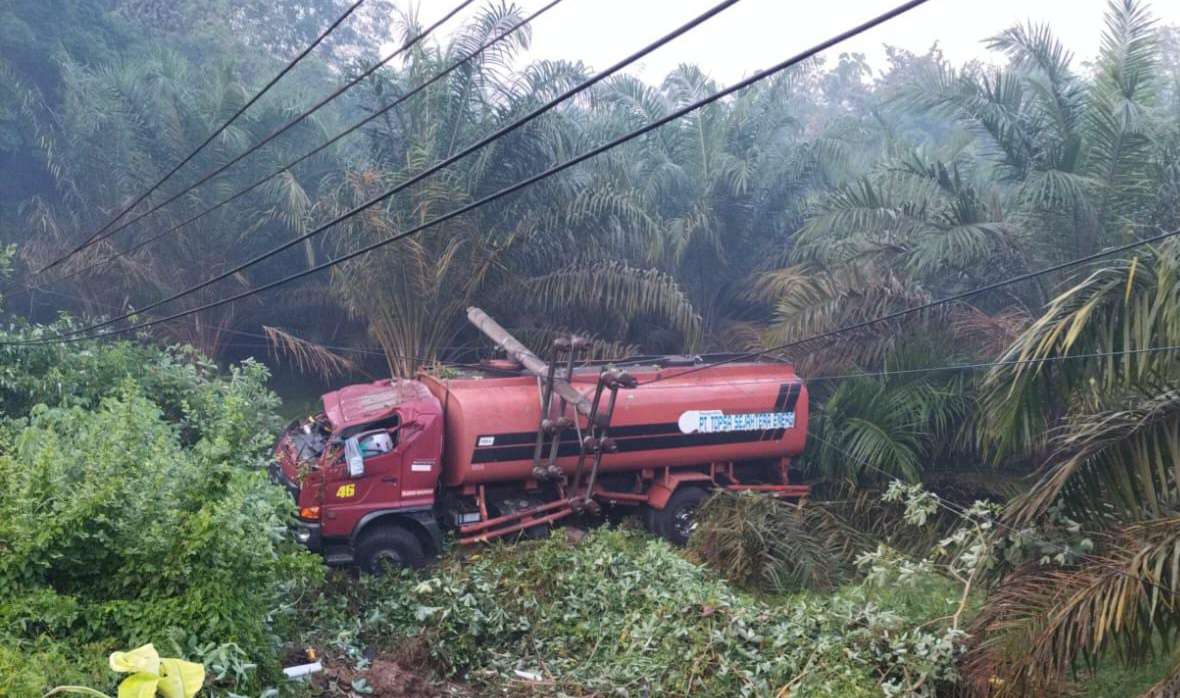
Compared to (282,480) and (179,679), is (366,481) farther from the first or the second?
(179,679)

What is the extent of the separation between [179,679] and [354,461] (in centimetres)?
811

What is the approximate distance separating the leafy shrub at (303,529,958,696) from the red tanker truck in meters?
0.80

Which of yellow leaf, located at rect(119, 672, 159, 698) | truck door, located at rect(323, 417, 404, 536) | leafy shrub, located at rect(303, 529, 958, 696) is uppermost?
yellow leaf, located at rect(119, 672, 159, 698)

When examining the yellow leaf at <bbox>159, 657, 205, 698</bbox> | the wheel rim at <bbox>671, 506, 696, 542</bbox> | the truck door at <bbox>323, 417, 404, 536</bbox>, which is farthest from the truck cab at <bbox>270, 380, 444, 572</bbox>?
the yellow leaf at <bbox>159, 657, 205, 698</bbox>

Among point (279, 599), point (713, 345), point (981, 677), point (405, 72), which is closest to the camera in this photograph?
point (981, 677)

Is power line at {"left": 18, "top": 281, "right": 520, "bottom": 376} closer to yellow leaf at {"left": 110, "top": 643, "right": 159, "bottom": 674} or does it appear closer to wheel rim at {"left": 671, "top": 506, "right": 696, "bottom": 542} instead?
wheel rim at {"left": 671, "top": 506, "right": 696, "bottom": 542}

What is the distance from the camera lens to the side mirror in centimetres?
1035

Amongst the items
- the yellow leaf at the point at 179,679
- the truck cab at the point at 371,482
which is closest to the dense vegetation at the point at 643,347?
the truck cab at the point at 371,482

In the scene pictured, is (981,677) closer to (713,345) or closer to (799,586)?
(799,586)

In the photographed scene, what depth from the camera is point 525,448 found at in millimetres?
11125

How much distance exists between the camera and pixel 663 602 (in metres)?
8.35

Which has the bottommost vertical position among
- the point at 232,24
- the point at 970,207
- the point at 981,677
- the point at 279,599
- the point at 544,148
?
the point at 981,677

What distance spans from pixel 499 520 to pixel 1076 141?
298 inches

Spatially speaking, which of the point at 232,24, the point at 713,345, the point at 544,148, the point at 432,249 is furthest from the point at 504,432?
the point at 232,24
